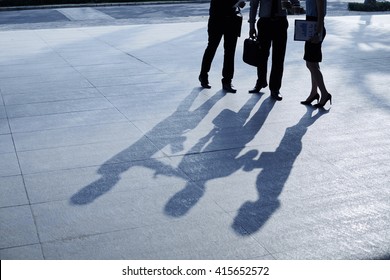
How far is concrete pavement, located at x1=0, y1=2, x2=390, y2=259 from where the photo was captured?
183 inches

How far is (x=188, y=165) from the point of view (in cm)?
627

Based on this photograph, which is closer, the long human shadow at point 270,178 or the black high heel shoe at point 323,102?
the long human shadow at point 270,178

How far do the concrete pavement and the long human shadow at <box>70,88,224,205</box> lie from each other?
20mm

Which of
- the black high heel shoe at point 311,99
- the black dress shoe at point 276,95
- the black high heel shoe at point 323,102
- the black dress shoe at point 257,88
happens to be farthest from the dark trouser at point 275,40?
the black high heel shoe at point 323,102

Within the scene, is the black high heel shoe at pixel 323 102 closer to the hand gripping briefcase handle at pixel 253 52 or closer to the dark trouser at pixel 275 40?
the dark trouser at pixel 275 40

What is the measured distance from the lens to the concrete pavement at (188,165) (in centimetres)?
464

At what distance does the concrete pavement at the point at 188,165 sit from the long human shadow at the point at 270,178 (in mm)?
16

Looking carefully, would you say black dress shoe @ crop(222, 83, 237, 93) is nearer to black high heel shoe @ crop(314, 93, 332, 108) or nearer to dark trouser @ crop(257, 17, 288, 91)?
dark trouser @ crop(257, 17, 288, 91)

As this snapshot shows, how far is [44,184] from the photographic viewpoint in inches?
229

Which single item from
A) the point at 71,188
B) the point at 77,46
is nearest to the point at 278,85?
the point at 71,188

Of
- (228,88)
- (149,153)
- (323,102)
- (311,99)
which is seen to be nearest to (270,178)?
(149,153)

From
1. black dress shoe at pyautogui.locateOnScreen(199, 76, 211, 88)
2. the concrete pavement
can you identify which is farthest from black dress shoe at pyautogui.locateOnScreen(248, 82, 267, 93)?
black dress shoe at pyautogui.locateOnScreen(199, 76, 211, 88)

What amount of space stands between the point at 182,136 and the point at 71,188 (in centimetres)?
187

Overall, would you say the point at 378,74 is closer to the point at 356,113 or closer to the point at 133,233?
the point at 356,113
